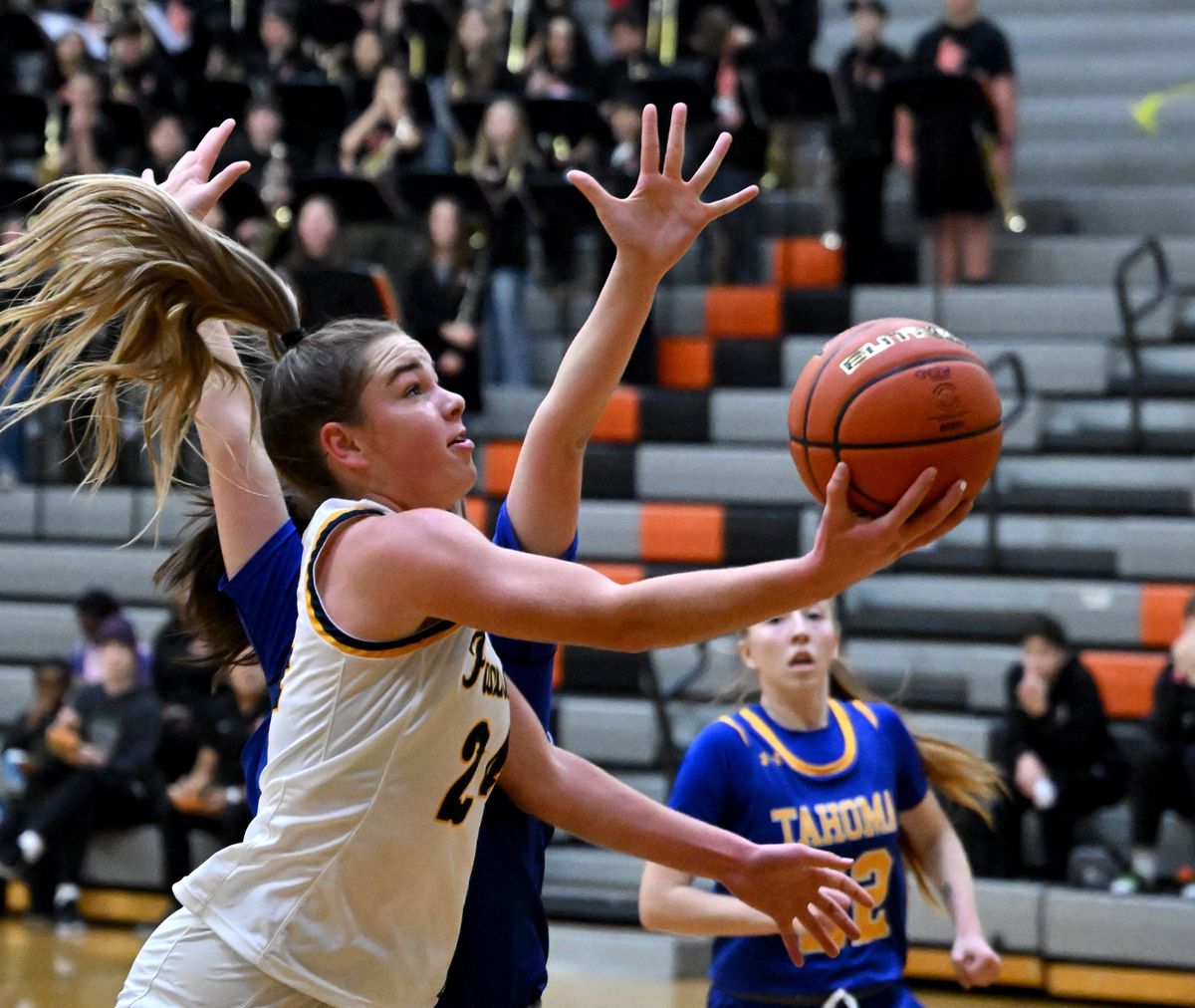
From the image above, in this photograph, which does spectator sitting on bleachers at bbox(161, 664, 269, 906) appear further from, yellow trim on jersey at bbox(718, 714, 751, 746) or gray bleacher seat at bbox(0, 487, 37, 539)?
yellow trim on jersey at bbox(718, 714, 751, 746)

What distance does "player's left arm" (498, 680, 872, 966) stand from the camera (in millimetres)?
2479

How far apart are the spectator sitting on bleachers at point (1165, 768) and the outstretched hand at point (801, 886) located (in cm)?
420

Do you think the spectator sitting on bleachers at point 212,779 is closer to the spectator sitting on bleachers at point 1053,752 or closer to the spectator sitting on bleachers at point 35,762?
the spectator sitting on bleachers at point 35,762

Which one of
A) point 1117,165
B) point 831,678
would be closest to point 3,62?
point 1117,165

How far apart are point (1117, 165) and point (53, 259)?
26.9 ft

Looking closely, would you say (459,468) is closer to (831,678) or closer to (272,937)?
(272,937)

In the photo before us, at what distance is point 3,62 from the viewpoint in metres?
11.6

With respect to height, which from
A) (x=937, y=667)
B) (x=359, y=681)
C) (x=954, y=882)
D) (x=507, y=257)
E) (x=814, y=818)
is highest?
(x=507, y=257)

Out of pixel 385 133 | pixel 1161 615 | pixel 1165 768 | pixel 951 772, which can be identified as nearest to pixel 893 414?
pixel 951 772

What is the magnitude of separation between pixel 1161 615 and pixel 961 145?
8.26 ft

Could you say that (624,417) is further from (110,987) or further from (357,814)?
(357,814)

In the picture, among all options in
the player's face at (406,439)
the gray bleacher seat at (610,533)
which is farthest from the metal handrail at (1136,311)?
the player's face at (406,439)

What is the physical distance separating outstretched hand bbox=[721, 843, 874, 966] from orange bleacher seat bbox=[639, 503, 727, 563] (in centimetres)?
554

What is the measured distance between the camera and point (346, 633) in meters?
2.42
